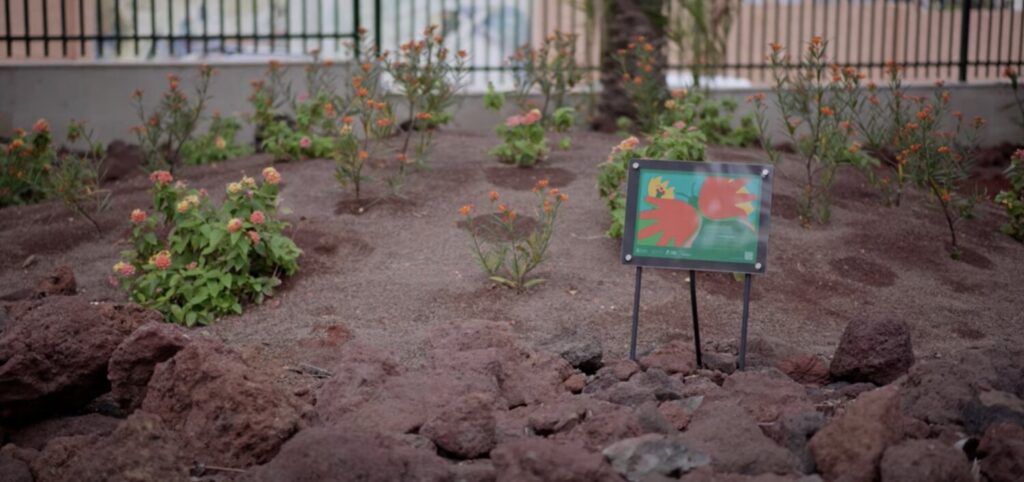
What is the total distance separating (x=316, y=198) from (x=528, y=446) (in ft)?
14.4

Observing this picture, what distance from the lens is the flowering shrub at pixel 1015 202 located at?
8383mm

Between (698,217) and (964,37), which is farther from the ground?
(964,37)

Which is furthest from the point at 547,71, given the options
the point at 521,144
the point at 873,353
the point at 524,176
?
the point at 873,353

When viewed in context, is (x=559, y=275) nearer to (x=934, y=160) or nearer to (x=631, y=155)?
(x=631, y=155)

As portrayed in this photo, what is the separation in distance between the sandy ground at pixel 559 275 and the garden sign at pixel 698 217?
0.64 metres

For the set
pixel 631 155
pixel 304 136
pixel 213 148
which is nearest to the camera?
pixel 631 155

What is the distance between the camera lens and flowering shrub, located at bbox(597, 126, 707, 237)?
7516 millimetres

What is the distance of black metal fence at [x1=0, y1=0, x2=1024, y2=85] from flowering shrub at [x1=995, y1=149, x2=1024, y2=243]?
3.33 meters

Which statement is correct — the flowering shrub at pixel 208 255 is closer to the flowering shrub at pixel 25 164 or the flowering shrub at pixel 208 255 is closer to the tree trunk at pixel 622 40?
the flowering shrub at pixel 25 164

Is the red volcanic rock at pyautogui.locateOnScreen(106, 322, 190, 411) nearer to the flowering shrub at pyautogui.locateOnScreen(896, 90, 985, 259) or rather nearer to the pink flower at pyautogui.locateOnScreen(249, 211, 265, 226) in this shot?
the pink flower at pyautogui.locateOnScreen(249, 211, 265, 226)

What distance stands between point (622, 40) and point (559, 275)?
211 inches

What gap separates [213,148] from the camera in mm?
10391

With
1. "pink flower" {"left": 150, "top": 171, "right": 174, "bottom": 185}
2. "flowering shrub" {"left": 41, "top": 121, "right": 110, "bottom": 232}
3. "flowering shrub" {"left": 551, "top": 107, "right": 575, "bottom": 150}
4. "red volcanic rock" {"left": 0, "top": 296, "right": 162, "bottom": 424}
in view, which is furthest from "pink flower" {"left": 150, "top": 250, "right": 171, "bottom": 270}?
"flowering shrub" {"left": 551, "top": 107, "right": 575, "bottom": 150}

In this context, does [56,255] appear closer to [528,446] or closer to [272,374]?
[272,374]
